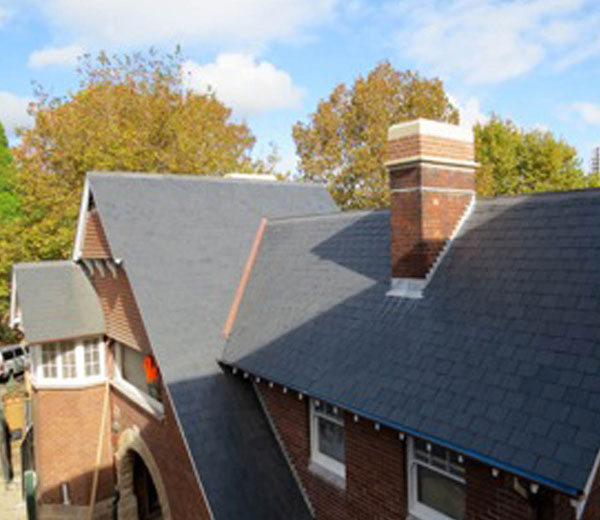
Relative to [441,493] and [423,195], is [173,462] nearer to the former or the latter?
[441,493]

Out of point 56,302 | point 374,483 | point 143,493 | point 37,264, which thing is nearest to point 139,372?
point 56,302

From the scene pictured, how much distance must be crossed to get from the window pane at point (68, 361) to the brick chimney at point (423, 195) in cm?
959

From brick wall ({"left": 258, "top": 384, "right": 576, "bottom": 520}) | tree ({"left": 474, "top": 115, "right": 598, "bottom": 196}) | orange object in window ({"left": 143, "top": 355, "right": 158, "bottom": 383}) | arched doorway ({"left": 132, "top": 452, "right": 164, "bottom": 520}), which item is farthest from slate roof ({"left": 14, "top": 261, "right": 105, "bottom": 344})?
tree ({"left": 474, "top": 115, "right": 598, "bottom": 196})

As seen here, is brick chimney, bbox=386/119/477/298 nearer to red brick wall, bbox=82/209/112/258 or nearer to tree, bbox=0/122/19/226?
red brick wall, bbox=82/209/112/258

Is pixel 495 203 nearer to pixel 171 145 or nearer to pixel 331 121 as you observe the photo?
pixel 171 145

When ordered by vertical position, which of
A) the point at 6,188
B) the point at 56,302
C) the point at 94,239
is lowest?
the point at 56,302

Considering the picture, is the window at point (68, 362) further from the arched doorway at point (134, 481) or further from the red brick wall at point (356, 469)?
the red brick wall at point (356, 469)

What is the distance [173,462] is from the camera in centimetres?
941

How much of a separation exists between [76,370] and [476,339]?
11.2 meters

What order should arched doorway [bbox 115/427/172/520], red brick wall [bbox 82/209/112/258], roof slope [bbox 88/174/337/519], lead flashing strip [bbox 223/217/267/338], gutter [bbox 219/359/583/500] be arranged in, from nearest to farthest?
gutter [bbox 219/359/583/500] → roof slope [bbox 88/174/337/519] → lead flashing strip [bbox 223/217/267/338] → arched doorway [bbox 115/427/172/520] → red brick wall [bbox 82/209/112/258]

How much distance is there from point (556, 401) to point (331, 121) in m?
27.3

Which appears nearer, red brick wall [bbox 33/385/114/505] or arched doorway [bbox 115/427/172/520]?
arched doorway [bbox 115/427/172/520]

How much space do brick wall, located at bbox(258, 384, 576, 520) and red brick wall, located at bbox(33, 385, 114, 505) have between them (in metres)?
6.65

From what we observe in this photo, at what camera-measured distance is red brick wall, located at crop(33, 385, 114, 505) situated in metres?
13.4
